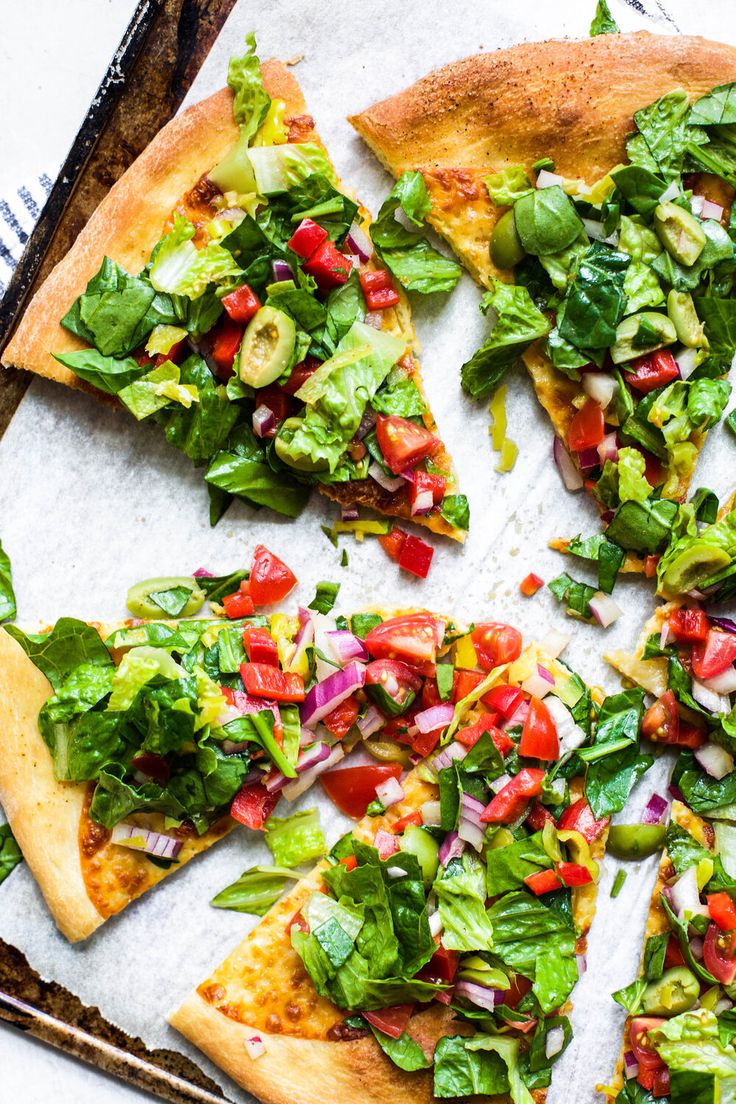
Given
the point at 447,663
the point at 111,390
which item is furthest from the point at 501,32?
the point at 447,663

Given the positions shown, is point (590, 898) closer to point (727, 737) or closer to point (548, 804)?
point (548, 804)

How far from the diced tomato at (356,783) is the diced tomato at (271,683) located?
1.51 ft

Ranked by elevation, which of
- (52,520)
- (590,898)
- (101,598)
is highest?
(52,520)

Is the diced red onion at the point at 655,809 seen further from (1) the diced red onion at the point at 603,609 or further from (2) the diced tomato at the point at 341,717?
(2) the diced tomato at the point at 341,717

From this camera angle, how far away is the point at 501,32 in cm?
553

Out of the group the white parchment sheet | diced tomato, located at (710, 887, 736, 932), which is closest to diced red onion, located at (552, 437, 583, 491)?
the white parchment sheet


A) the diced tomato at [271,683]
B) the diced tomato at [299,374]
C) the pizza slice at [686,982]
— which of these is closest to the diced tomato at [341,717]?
the diced tomato at [271,683]

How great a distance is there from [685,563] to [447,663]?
1.19 metres

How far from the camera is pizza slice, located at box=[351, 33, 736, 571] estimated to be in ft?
16.8

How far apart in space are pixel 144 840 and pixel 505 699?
5.81 ft

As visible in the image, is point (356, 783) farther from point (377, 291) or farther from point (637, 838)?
point (377, 291)

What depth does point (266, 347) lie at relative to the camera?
201 inches

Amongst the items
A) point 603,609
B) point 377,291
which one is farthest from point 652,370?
point 377,291

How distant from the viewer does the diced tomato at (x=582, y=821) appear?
5160 mm
